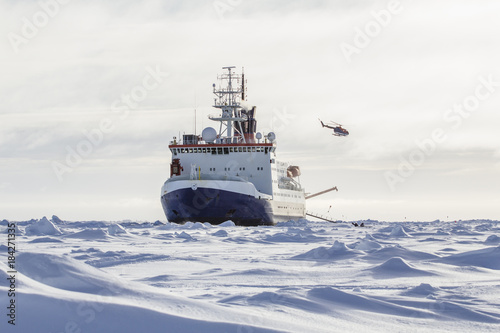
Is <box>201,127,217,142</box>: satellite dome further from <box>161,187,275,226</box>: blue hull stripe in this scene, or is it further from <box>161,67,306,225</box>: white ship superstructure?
<box>161,187,275,226</box>: blue hull stripe

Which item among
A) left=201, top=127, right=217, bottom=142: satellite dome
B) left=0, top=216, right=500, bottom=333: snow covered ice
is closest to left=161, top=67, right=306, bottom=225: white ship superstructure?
left=201, top=127, right=217, bottom=142: satellite dome

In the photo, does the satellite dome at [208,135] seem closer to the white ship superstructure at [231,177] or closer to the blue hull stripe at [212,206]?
the white ship superstructure at [231,177]

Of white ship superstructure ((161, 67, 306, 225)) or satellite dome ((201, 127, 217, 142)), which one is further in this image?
satellite dome ((201, 127, 217, 142))

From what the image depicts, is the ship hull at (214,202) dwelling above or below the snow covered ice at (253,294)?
above

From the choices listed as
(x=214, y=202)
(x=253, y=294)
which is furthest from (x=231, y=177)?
(x=253, y=294)

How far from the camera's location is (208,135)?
5503cm

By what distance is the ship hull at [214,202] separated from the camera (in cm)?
4650

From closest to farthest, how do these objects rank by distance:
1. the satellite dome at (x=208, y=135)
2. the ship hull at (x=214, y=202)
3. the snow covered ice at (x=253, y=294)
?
the snow covered ice at (x=253, y=294) → the ship hull at (x=214, y=202) → the satellite dome at (x=208, y=135)

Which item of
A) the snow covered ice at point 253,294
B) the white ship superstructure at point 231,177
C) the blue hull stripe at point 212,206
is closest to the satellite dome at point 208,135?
the white ship superstructure at point 231,177

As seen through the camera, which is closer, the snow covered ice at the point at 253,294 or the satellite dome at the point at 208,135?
the snow covered ice at the point at 253,294

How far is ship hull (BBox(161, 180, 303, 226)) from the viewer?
153 feet

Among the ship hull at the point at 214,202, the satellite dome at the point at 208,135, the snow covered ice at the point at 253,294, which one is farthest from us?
the satellite dome at the point at 208,135

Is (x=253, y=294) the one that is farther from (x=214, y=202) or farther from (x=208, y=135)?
(x=208, y=135)

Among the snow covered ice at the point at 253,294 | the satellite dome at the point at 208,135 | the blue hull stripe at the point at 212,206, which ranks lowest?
the snow covered ice at the point at 253,294
